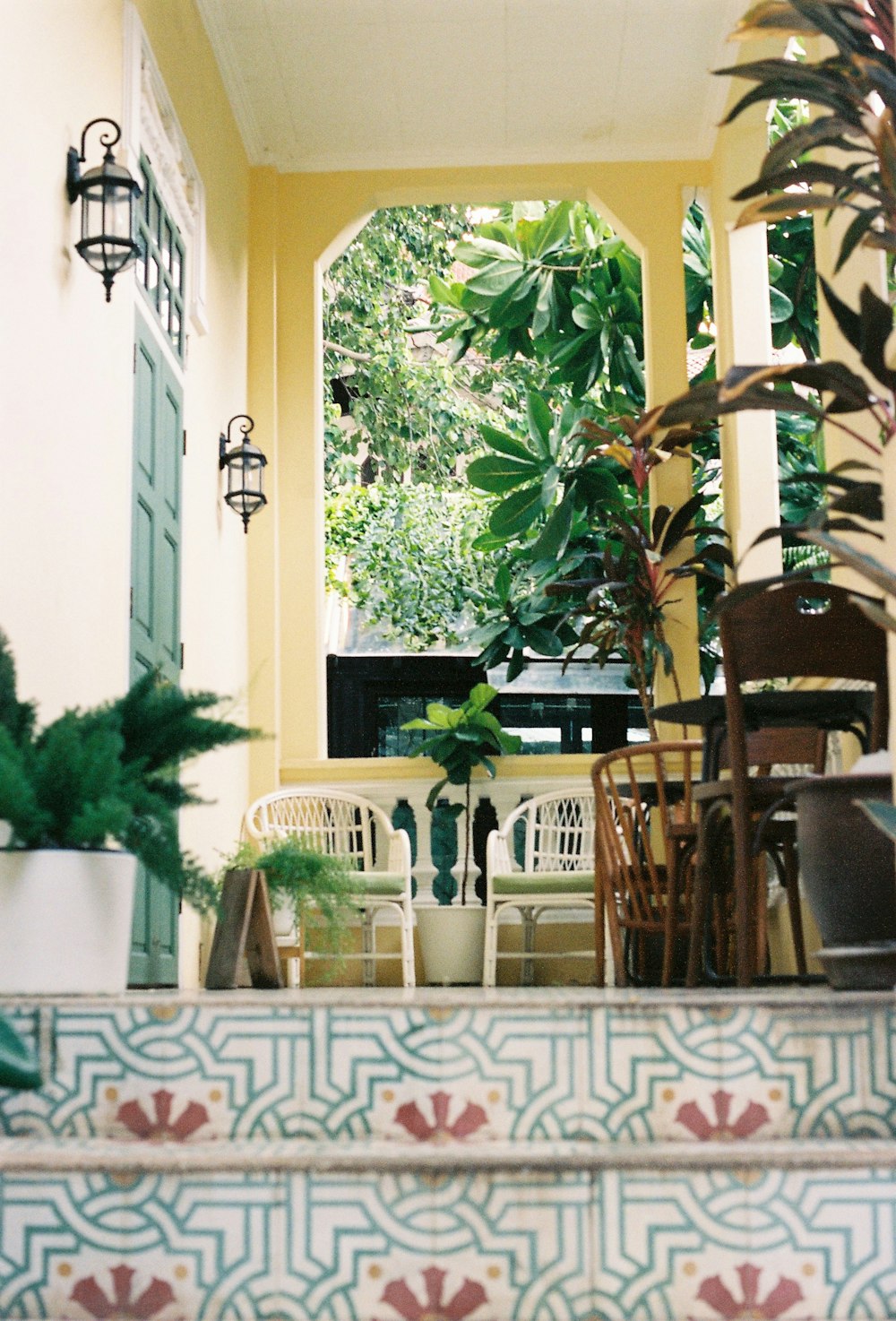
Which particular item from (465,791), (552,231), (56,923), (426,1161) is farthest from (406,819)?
(426,1161)

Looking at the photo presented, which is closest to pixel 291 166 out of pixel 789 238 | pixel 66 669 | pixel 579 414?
pixel 579 414

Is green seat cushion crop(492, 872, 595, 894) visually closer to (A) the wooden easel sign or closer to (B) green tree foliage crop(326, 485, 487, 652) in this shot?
(A) the wooden easel sign

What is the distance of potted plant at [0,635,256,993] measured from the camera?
99.4 inches

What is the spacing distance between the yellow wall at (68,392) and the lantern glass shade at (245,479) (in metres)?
0.36

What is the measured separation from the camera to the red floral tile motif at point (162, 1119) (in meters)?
2.26

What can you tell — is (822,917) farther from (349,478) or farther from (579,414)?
(349,478)

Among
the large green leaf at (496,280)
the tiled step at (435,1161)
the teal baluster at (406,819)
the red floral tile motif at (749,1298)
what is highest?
the large green leaf at (496,280)

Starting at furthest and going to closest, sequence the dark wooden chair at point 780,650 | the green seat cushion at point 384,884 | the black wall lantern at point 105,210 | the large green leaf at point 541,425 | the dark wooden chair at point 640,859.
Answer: the large green leaf at point 541,425
the green seat cushion at point 384,884
the dark wooden chair at point 640,859
the black wall lantern at point 105,210
the dark wooden chair at point 780,650

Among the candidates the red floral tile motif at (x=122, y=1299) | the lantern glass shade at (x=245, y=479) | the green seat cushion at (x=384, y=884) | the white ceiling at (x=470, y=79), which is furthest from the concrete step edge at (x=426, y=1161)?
the white ceiling at (x=470, y=79)

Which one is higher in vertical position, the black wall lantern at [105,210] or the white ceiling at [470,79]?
the white ceiling at [470,79]

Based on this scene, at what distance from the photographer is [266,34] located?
20.8 ft

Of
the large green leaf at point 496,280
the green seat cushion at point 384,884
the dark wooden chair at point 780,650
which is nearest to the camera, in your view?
the dark wooden chair at point 780,650

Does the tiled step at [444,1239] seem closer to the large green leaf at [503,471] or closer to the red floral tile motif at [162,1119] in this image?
the red floral tile motif at [162,1119]

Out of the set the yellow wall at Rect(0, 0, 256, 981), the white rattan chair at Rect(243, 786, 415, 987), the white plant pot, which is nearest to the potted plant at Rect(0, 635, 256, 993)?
the yellow wall at Rect(0, 0, 256, 981)
